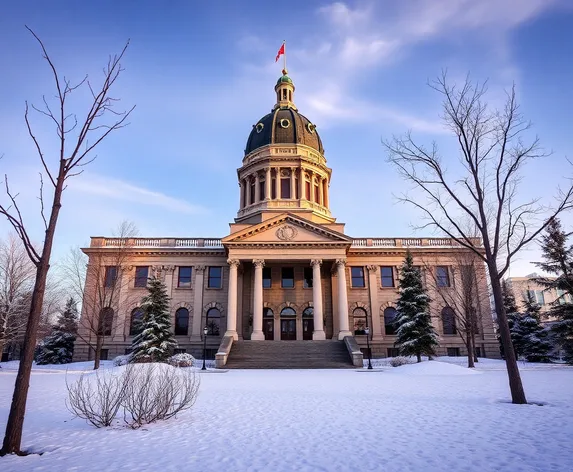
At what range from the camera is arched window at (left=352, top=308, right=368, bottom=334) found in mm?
35250

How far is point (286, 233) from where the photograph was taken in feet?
110

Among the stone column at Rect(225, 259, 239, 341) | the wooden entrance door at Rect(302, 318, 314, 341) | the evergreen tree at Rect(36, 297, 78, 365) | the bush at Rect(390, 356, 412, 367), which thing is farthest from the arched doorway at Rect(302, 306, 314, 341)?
the evergreen tree at Rect(36, 297, 78, 365)

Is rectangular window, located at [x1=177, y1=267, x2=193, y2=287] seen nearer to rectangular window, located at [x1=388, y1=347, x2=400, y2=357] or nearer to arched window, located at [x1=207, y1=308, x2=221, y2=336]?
arched window, located at [x1=207, y1=308, x2=221, y2=336]

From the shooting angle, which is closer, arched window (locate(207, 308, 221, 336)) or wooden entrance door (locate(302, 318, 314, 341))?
wooden entrance door (locate(302, 318, 314, 341))

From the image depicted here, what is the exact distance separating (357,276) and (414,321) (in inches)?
394

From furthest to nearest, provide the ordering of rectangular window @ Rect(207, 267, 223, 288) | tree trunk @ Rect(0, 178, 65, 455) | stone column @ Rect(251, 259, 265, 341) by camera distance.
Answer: rectangular window @ Rect(207, 267, 223, 288)
stone column @ Rect(251, 259, 265, 341)
tree trunk @ Rect(0, 178, 65, 455)

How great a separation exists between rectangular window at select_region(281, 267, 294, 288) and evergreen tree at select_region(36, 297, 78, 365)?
1982 centimetres

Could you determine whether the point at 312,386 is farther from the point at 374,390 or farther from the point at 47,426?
the point at 47,426

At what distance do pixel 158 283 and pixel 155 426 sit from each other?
75.6 feet

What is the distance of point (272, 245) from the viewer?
108 ft

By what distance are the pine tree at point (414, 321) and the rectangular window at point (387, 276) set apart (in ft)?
23.7

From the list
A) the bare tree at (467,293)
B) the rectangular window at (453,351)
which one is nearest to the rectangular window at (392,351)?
the rectangular window at (453,351)

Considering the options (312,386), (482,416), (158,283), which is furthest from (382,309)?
(482,416)

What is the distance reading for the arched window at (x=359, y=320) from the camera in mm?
35250
